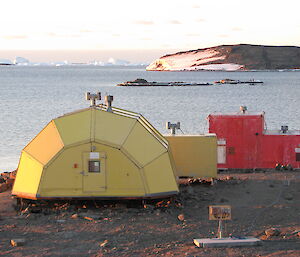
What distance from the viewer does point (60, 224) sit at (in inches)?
526

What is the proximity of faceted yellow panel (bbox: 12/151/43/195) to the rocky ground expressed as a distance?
41 cm

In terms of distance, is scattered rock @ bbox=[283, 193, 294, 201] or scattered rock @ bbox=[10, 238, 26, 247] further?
scattered rock @ bbox=[283, 193, 294, 201]

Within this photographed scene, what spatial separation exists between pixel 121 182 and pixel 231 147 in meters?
8.25

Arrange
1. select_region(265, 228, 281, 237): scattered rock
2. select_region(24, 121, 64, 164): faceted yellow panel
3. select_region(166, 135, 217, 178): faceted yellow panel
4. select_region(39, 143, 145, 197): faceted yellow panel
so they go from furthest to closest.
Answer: select_region(166, 135, 217, 178): faceted yellow panel < select_region(24, 121, 64, 164): faceted yellow panel < select_region(39, 143, 145, 197): faceted yellow panel < select_region(265, 228, 281, 237): scattered rock

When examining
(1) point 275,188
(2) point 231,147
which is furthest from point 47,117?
(1) point 275,188

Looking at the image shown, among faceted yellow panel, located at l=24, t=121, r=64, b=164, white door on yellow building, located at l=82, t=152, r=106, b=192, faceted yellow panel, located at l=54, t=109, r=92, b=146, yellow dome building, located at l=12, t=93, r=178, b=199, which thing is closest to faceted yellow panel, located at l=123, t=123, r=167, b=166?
yellow dome building, located at l=12, t=93, r=178, b=199

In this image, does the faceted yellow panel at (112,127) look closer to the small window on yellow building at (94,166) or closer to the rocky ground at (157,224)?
the small window on yellow building at (94,166)

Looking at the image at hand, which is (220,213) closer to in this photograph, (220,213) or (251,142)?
(220,213)

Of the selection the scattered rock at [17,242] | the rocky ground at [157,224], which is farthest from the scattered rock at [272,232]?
the scattered rock at [17,242]

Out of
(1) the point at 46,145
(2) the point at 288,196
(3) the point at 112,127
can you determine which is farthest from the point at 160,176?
(2) the point at 288,196

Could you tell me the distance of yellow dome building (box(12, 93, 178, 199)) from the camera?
14.5 meters

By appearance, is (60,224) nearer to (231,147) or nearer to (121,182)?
(121,182)

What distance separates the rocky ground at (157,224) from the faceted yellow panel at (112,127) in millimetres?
1505

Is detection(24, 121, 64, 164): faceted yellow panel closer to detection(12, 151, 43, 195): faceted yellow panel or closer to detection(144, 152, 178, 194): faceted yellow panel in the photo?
detection(12, 151, 43, 195): faceted yellow panel
